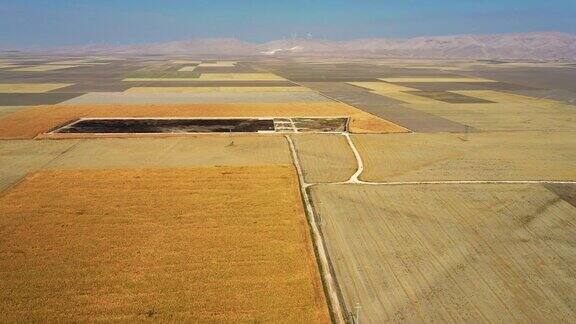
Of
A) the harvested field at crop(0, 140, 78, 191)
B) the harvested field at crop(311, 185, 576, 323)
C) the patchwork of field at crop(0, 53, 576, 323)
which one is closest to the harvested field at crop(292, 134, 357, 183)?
the patchwork of field at crop(0, 53, 576, 323)

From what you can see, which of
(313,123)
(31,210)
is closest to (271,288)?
(31,210)

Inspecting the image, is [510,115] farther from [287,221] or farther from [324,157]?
[287,221]

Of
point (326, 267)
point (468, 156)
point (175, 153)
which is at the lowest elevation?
point (326, 267)

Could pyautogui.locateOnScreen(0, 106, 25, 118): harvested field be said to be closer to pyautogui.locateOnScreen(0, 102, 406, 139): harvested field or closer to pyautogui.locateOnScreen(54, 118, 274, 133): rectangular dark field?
pyautogui.locateOnScreen(0, 102, 406, 139): harvested field

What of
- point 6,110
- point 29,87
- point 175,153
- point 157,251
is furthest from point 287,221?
point 29,87

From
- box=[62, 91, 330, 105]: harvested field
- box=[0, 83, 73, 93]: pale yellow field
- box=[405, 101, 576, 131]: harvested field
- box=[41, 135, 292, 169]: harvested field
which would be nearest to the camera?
box=[41, 135, 292, 169]: harvested field

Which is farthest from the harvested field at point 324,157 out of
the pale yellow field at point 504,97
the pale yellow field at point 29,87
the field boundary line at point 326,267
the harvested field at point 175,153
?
the pale yellow field at point 29,87

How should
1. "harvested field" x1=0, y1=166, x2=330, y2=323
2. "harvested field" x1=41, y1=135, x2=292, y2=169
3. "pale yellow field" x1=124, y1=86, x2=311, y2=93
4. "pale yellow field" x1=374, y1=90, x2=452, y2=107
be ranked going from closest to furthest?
"harvested field" x1=0, y1=166, x2=330, y2=323, "harvested field" x1=41, y1=135, x2=292, y2=169, "pale yellow field" x1=374, y1=90, x2=452, y2=107, "pale yellow field" x1=124, y1=86, x2=311, y2=93
